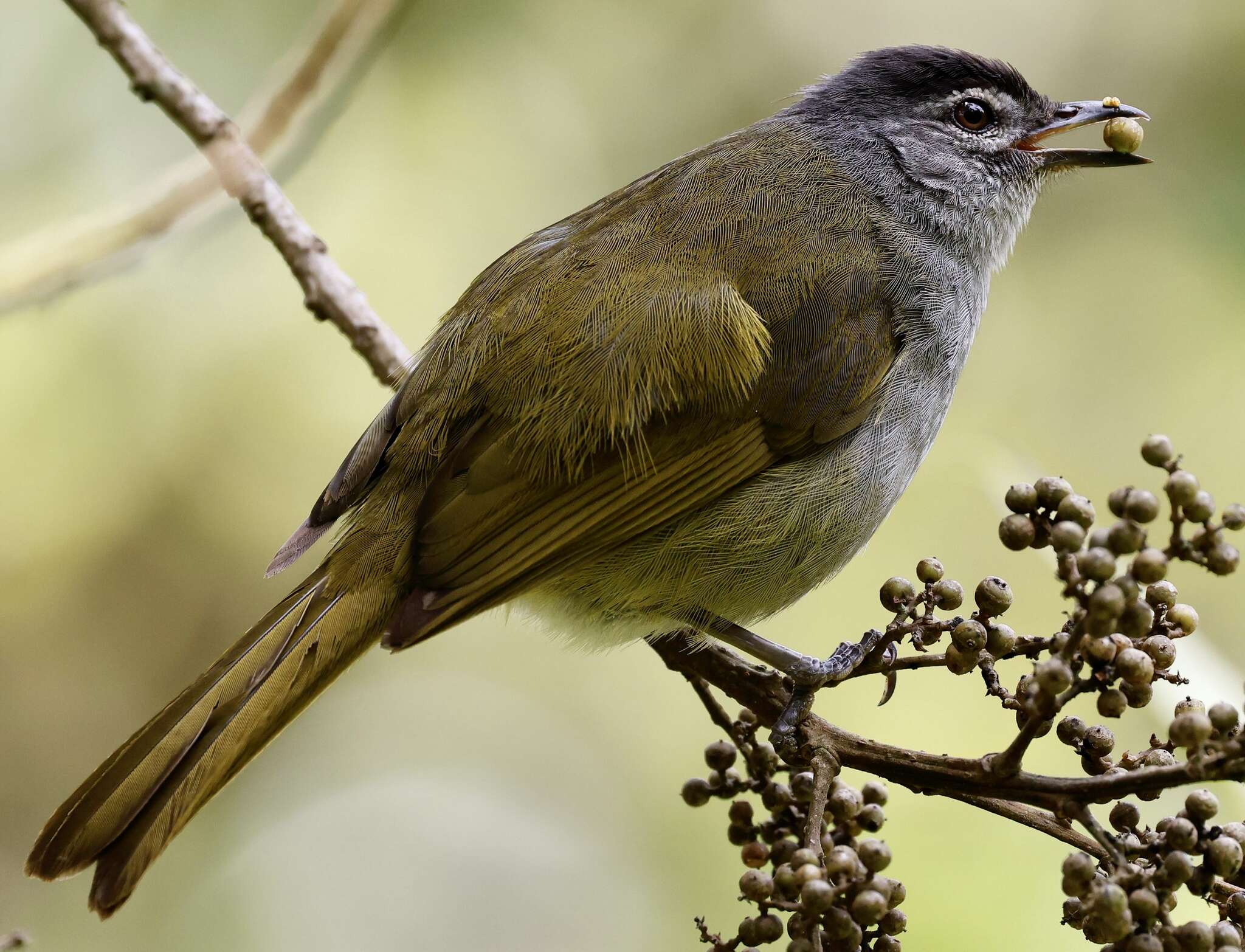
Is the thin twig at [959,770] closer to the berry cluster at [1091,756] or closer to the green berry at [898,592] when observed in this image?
the berry cluster at [1091,756]

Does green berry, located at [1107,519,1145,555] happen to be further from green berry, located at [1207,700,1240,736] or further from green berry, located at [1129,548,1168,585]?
green berry, located at [1207,700,1240,736]

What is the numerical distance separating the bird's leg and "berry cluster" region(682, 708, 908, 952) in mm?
62

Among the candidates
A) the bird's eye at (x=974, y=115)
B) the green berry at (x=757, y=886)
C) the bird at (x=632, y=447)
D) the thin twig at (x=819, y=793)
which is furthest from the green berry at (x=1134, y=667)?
the bird's eye at (x=974, y=115)

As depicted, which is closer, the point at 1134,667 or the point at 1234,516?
the point at 1234,516

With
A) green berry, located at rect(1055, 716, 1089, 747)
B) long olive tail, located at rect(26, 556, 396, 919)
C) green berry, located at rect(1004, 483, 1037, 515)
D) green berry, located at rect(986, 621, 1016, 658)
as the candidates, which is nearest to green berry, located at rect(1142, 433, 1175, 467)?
green berry, located at rect(1004, 483, 1037, 515)

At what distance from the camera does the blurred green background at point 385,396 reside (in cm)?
454

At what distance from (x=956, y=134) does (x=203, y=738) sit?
2680 mm

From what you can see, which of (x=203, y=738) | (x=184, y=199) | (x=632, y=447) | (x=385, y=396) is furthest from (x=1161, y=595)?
(x=385, y=396)

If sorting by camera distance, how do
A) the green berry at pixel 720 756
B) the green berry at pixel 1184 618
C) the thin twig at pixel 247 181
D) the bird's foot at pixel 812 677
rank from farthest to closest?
the thin twig at pixel 247 181
the green berry at pixel 720 756
the bird's foot at pixel 812 677
the green berry at pixel 1184 618

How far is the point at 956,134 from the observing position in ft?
11.9

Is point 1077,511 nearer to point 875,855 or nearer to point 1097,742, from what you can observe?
point 1097,742

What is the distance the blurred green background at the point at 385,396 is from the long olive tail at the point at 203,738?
2077 mm

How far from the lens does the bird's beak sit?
3.48 meters

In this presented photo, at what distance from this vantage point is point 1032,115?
370cm
